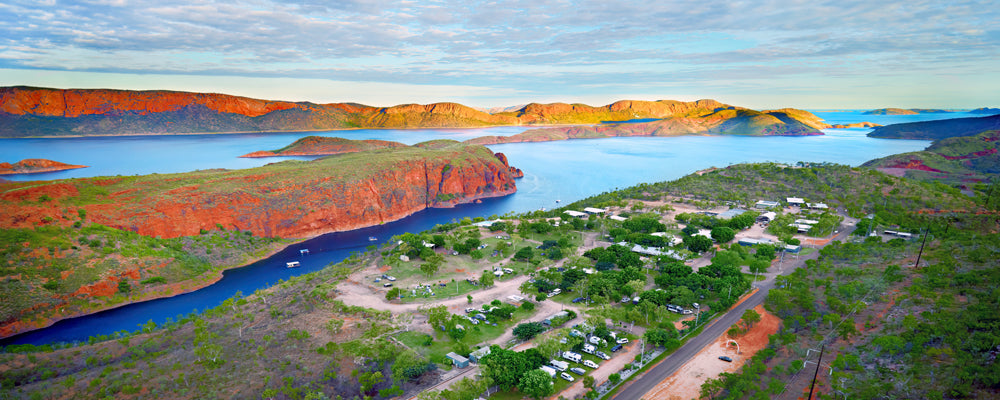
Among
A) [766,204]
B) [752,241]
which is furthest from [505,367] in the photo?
[766,204]

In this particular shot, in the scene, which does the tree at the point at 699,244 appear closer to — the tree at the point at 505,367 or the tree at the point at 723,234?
the tree at the point at 723,234

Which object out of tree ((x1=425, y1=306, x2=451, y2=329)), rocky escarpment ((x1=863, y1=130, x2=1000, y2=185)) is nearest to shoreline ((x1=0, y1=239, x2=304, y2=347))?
tree ((x1=425, y1=306, x2=451, y2=329))

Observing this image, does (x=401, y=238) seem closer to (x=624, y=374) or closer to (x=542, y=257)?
(x=542, y=257)

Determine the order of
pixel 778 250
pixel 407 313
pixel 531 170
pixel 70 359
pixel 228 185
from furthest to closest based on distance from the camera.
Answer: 1. pixel 531 170
2. pixel 228 185
3. pixel 778 250
4. pixel 407 313
5. pixel 70 359

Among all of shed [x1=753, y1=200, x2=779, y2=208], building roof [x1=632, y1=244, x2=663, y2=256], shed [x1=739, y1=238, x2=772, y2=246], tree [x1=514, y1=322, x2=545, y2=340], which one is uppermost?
shed [x1=753, y1=200, x2=779, y2=208]

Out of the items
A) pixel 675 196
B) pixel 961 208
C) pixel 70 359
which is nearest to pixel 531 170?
pixel 675 196

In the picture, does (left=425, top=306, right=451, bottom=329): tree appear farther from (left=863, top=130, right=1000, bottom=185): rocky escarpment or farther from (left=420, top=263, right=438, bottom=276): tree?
(left=863, top=130, right=1000, bottom=185): rocky escarpment
